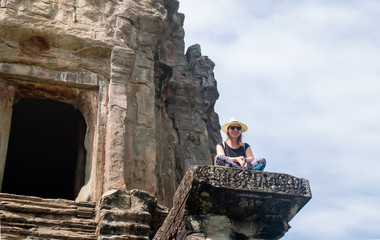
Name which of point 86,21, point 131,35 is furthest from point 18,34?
point 131,35

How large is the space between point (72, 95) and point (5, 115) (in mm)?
1302

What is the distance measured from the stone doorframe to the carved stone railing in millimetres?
4745

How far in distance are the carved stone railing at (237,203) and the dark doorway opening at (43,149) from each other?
921 cm

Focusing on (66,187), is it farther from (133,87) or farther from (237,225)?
(237,225)

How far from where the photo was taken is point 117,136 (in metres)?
10.5

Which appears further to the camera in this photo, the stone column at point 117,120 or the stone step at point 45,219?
the stone column at point 117,120

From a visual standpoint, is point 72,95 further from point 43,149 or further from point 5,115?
point 43,149

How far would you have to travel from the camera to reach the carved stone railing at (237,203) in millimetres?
5469

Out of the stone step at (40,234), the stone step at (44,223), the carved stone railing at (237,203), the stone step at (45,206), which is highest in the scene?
the stone step at (45,206)

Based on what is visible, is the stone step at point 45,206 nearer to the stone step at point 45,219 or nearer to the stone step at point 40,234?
the stone step at point 45,219

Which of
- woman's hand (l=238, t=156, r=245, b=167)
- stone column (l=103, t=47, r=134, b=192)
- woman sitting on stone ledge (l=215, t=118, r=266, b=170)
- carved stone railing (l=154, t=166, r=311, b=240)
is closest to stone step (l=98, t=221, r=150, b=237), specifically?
stone column (l=103, t=47, r=134, b=192)

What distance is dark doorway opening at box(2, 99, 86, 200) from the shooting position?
1477 centimetres

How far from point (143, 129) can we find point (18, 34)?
2.81 metres

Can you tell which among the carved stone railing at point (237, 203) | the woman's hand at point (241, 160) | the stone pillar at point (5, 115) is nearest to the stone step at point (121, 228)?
the woman's hand at point (241, 160)
